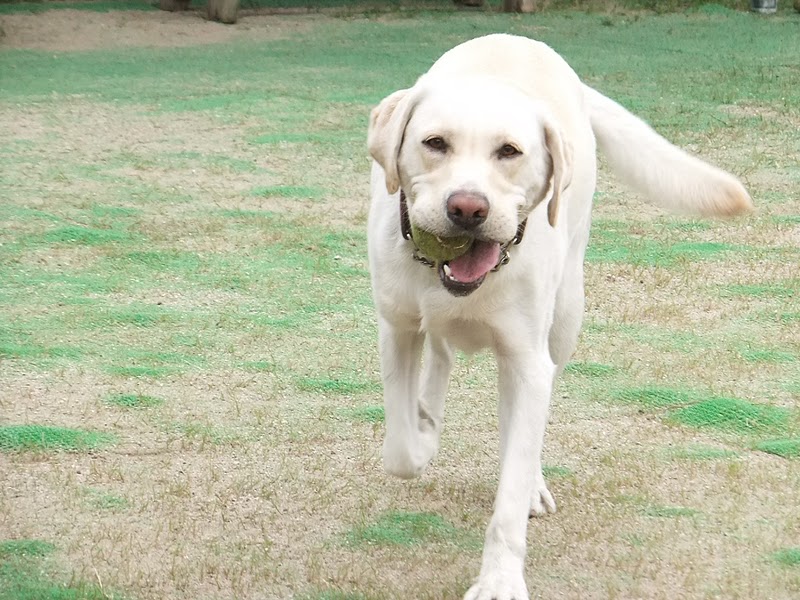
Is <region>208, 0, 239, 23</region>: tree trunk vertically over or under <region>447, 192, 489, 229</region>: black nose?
under

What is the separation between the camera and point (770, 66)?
11.8 metres

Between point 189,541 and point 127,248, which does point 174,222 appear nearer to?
point 127,248

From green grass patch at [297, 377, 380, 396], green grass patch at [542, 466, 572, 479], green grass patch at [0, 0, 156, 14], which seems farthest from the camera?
green grass patch at [0, 0, 156, 14]

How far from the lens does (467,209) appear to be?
2891 mm

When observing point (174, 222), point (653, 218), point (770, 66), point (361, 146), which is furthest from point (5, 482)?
point (770, 66)

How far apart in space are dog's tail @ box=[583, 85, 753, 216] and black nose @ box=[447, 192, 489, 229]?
3.89ft

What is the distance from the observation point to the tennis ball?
9.86 ft

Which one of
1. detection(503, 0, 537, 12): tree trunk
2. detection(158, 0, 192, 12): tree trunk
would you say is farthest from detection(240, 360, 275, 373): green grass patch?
detection(503, 0, 537, 12): tree trunk

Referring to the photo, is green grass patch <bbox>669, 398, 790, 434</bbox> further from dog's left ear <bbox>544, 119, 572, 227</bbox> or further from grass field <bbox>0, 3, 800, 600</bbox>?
dog's left ear <bbox>544, 119, 572, 227</bbox>

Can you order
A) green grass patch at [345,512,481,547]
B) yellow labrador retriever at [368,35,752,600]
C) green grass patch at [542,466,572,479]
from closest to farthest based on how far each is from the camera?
yellow labrador retriever at [368,35,752,600] < green grass patch at [345,512,481,547] < green grass patch at [542,466,572,479]

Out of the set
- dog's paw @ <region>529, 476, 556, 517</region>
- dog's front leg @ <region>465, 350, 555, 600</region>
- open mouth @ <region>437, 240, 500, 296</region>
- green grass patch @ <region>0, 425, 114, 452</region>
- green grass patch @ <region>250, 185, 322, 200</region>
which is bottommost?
green grass patch @ <region>250, 185, 322, 200</region>

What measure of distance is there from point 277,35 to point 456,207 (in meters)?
11.4

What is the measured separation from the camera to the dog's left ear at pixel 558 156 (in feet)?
10.2

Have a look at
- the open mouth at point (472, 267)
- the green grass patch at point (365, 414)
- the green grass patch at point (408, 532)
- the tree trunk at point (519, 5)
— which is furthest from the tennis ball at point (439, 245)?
the tree trunk at point (519, 5)
